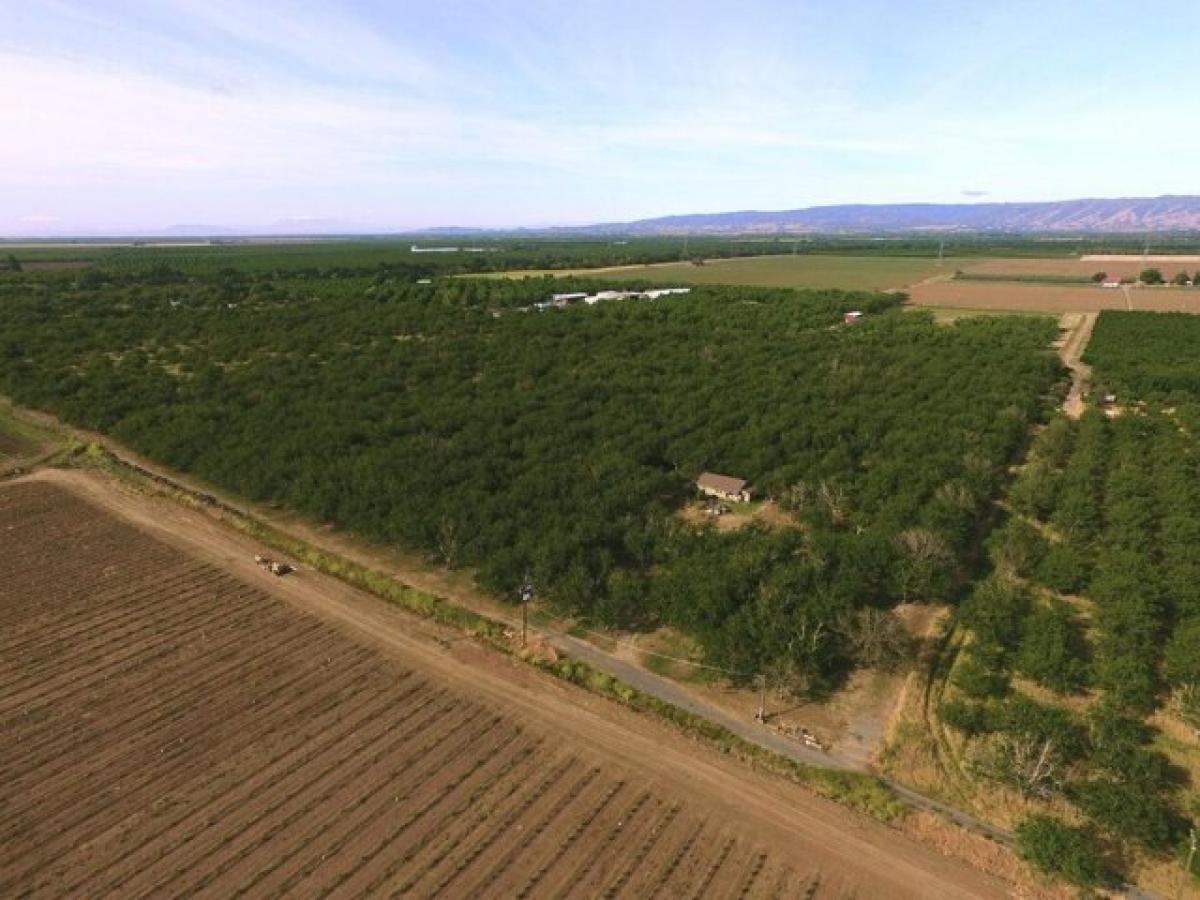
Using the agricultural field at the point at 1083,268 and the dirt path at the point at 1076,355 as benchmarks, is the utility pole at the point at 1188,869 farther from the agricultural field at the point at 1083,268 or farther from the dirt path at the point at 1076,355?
the agricultural field at the point at 1083,268

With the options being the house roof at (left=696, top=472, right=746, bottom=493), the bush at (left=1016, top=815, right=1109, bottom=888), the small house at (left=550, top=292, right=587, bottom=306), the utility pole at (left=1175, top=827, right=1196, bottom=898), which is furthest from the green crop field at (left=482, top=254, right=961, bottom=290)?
the bush at (left=1016, top=815, right=1109, bottom=888)

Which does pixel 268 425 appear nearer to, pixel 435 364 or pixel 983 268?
pixel 435 364

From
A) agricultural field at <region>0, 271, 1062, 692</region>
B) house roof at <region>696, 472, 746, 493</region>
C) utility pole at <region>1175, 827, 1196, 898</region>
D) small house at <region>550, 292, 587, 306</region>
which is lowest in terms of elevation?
utility pole at <region>1175, 827, 1196, 898</region>

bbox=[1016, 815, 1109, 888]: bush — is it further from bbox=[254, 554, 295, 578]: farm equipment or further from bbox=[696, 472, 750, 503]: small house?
bbox=[254, 554, 295, 578]: farm equipment

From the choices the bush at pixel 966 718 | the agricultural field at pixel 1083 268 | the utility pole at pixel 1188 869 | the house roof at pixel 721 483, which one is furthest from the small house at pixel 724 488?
the agricultural field at pixel 1083 268

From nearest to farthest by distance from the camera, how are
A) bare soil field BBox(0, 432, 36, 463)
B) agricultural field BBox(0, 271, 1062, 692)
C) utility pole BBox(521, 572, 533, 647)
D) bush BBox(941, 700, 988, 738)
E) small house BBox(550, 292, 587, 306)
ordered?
1. bush BBox(941, 700, 988, 738)
2. utility pole BBox(521, 572, 533, 647)
3. agricultural field BBox(0, 271, 1062, 692)
4. bare soil field BBox(0, 432, 36, 463)
5. small house BBox(550, 292, 587, 306)

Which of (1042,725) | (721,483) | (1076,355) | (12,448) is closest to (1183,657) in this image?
(1042,725)


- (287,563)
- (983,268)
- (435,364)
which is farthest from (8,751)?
(983,268)

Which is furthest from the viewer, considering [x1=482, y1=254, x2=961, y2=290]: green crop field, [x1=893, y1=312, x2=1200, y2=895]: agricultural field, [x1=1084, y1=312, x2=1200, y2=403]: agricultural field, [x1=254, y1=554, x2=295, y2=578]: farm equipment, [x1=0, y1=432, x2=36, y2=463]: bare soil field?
[x1=482, y1=254, x2=961, y2=290]: green crop field
